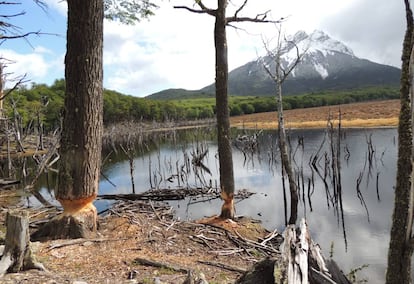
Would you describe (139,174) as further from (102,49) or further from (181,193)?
(102,49)

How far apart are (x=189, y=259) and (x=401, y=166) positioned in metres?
4.47

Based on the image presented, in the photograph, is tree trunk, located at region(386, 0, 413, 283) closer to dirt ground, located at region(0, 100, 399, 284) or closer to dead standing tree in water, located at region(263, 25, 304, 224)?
dirt ground, located at region(0, 100, 399, 284)

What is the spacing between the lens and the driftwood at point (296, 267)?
244 centimetres

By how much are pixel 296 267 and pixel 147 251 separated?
14.4ft

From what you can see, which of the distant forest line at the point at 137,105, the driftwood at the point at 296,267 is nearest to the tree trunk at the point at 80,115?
the driftwood at the point at 296,267

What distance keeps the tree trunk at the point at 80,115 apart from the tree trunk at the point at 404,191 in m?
4.97

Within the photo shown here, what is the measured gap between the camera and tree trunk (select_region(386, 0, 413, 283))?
9.47ft

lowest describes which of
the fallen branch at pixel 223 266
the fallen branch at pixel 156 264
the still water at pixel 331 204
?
the still water at pixel 331 204

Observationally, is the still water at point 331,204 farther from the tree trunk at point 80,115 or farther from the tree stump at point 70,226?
the tree trunk at point 80,115

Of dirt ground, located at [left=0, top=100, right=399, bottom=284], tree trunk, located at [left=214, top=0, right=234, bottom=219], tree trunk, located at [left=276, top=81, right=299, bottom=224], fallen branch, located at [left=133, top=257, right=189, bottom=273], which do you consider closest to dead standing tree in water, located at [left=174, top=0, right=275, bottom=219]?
tree trunk, located at [left=214, top=0, right=234, bottom=219]

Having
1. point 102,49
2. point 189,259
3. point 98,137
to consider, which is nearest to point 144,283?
point 189,259

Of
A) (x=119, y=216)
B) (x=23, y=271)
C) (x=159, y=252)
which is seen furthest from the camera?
(x=119, y=216)

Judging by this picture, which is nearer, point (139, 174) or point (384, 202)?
point (384, 202)

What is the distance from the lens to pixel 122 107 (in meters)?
65.4
